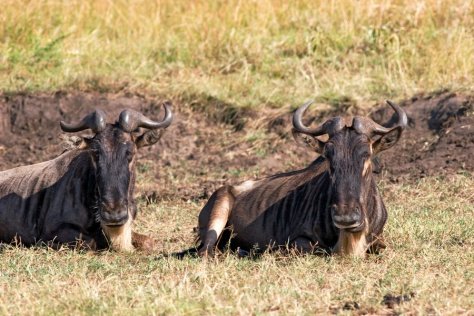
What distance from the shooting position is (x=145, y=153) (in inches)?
548

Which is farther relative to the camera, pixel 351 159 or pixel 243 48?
pixel 243 48

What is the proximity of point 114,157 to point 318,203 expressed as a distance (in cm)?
169

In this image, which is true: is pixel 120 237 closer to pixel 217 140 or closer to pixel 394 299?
pixel 394 299

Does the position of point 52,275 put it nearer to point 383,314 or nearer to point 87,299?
point 87,299

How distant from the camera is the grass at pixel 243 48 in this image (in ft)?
48.5

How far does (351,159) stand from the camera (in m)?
8.55

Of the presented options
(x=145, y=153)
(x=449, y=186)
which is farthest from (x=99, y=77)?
(x=449, y=186)

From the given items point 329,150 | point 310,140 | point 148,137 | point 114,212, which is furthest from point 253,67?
point 329,150

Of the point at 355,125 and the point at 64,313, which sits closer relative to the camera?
the point at 64,313

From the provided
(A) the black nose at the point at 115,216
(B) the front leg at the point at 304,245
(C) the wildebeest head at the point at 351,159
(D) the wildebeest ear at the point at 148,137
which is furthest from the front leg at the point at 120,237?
(C) the wildebeest head at the point at 351,159

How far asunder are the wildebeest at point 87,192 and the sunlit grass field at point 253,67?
0.33 m

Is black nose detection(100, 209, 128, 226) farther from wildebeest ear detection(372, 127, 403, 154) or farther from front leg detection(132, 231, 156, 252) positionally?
wildebeest ear detection(372, 127, 403, 154)

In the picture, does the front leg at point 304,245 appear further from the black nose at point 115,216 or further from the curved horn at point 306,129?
the black nose at point 115,216

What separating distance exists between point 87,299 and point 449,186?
5775mm
